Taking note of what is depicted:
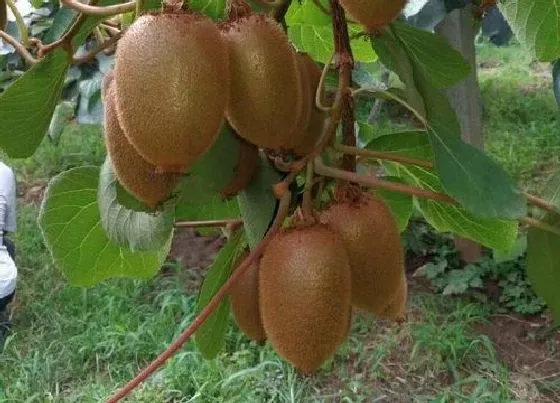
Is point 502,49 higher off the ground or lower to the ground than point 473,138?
Answer: lower

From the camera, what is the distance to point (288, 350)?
0.64 m

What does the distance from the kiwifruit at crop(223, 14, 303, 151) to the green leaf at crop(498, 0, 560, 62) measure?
0.24m

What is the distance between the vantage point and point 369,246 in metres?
0.66

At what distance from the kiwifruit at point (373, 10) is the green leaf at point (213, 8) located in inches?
4.3

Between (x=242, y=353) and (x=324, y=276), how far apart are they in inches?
85.5

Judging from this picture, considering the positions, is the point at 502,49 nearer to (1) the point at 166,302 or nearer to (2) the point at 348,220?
(1) the point at 166,302

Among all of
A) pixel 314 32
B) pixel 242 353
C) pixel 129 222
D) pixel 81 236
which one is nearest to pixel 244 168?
pixel 129 222

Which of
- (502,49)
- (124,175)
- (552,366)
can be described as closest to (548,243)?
(124,175)

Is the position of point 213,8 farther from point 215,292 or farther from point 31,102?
point 215,292

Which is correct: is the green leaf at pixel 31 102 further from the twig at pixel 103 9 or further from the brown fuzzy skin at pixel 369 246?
the brown fuzzy skin at pixel 369 246

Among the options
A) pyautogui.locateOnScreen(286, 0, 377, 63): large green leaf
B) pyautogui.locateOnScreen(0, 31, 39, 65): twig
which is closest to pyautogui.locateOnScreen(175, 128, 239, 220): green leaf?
pyautogui.locateOnScreen(0, 31, 39, 65): twig

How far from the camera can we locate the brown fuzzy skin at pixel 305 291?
24.2 inches

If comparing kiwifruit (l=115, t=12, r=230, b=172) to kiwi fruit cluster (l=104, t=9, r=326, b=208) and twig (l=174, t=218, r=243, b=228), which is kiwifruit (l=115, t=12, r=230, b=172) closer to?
kiwi fruit cluster (l=104, t=9, r=326, b=208)

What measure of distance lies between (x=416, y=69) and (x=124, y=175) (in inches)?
11.4
